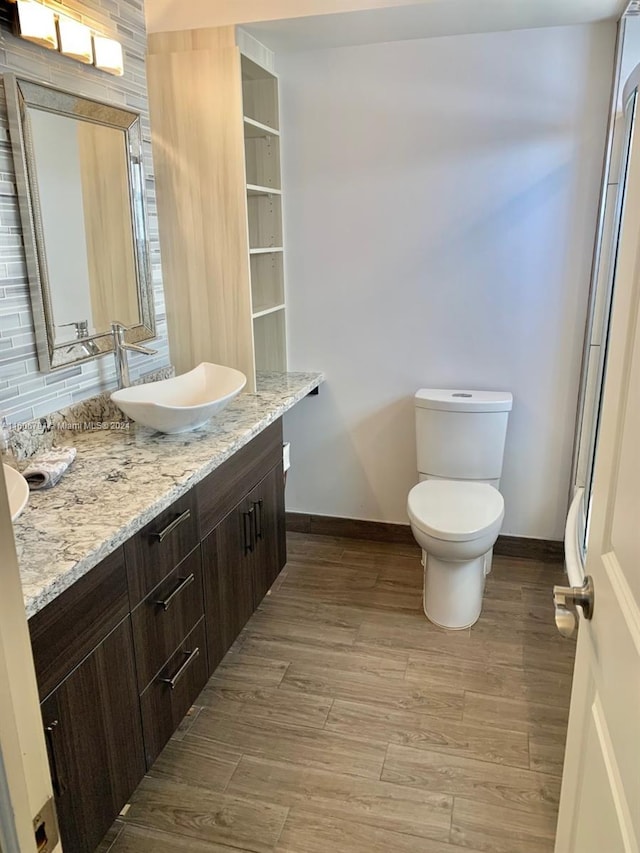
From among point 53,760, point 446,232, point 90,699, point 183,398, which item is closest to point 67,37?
point 183,398

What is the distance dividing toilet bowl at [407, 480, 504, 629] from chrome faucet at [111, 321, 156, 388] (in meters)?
1.16

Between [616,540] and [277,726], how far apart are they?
1495mm

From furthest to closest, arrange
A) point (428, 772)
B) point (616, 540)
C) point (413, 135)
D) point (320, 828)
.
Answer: point (413, 135) → point (428, 772) → point (320, 828) → point (616, 540)

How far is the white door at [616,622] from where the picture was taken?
85 centimetres

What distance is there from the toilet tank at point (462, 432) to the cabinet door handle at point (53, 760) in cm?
192

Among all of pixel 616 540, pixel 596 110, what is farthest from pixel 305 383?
pixel 616 540

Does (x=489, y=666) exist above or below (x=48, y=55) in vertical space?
below

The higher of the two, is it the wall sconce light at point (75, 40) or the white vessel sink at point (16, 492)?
the wall sconce light at point (75, 40)

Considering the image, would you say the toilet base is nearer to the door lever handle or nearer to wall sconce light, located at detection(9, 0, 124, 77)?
the door lever handle

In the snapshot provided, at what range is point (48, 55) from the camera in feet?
6.45

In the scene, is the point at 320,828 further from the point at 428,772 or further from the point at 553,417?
the point at 553,417

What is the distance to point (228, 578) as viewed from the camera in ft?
7.29

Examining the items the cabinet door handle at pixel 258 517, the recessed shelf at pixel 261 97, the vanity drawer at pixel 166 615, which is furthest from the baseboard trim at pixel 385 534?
the recessed shelf at pixel 261 97

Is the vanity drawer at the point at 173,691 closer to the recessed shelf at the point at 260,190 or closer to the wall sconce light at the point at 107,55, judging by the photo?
the recessed shelf at the point at 260,190
